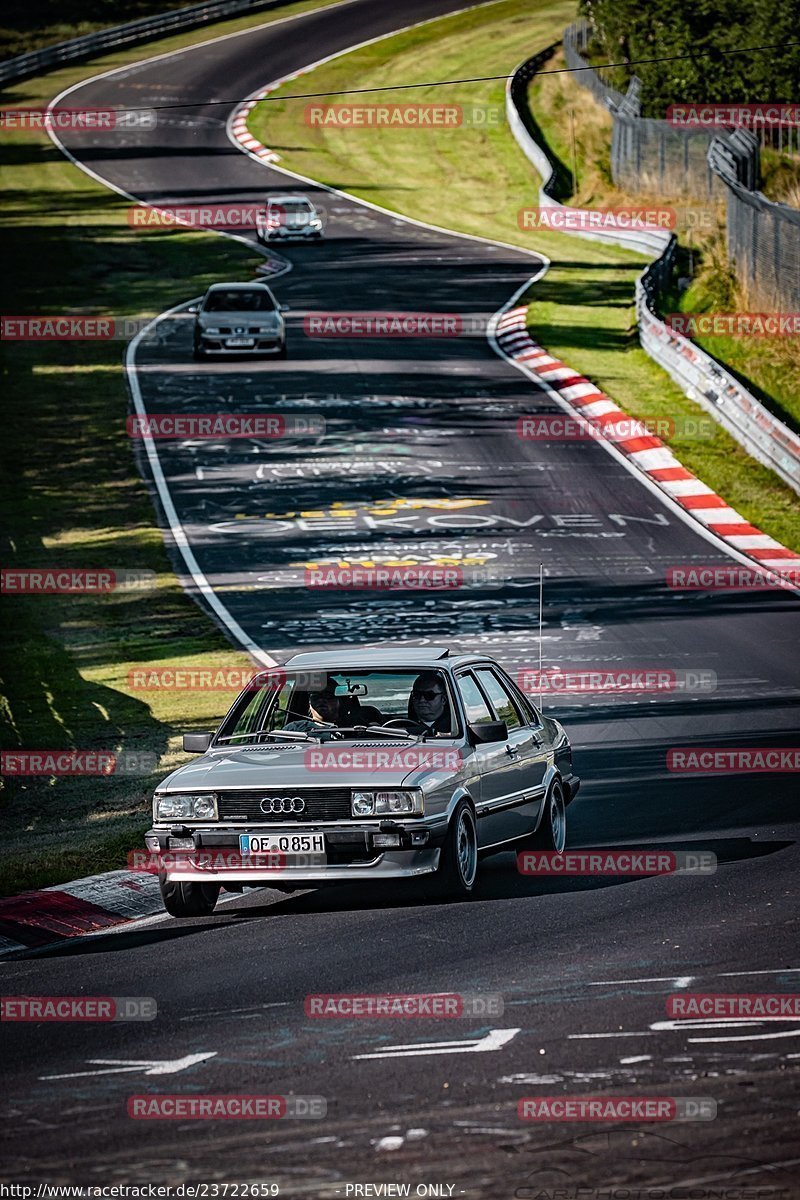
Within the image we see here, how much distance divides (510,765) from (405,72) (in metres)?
65.3

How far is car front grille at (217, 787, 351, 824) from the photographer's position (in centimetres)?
999

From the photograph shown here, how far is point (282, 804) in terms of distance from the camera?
33.0 ft

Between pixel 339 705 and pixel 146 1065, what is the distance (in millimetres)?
4142

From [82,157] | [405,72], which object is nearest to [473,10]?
[405,72]

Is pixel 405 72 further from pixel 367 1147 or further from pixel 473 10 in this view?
pixel 367 1147

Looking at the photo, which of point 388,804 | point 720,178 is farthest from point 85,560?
point 720,178

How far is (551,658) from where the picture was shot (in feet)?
61.3

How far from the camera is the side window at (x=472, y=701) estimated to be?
11.3m

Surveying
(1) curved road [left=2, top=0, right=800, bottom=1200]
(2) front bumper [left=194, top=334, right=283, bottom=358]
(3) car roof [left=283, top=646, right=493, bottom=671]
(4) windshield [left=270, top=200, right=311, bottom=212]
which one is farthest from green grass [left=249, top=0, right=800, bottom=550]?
(3) car roof [left=283, top=646, right=493, bottom=671]

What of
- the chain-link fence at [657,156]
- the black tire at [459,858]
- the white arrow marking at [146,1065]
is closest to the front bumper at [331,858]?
the black tire at [459,858]

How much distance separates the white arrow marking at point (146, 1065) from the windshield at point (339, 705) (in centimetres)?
368

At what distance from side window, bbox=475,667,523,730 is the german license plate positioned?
218 cm

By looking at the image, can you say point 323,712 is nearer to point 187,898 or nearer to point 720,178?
point 187,898

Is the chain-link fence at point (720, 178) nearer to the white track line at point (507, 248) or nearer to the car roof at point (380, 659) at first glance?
the white track line at point (507, 248)
